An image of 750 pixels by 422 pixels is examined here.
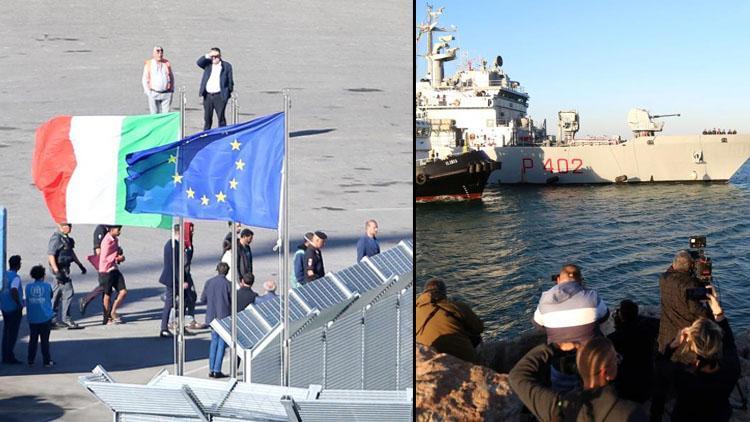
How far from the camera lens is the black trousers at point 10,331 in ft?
13.0

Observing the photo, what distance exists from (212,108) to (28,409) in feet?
7.76

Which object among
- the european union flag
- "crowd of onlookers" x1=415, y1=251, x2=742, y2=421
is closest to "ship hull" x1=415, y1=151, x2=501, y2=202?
the european union flag

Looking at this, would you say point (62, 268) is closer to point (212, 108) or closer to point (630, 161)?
point (212, 108)

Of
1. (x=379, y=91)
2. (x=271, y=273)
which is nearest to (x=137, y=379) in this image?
(x=271, y=273)

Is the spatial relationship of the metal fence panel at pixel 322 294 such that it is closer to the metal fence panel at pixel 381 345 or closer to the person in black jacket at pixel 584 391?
the metal fence panel at pixel 381 345

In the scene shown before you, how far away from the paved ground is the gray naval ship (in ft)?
1.99

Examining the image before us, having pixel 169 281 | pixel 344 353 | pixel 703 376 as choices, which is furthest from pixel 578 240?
pixel 703 376

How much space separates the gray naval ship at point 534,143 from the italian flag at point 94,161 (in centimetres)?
96

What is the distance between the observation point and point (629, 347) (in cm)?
289

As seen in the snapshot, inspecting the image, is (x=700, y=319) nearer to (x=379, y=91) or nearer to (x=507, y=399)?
(x=507, y=399)

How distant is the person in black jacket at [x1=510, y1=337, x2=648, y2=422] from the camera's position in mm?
2115

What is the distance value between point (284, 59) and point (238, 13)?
2.08 ft

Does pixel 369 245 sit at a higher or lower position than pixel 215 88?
lower

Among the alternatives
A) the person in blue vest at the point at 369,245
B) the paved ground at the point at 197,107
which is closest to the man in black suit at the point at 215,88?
the paved ground at the point at 197,107
